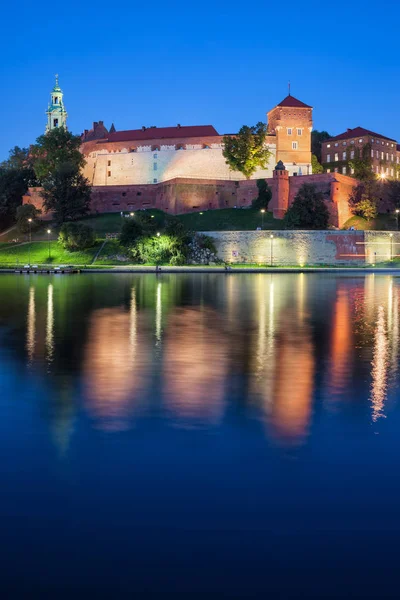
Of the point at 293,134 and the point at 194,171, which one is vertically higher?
the point at 293,134

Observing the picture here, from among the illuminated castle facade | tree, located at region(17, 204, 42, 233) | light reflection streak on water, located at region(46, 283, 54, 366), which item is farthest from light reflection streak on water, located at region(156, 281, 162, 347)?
the illuminated castle facade

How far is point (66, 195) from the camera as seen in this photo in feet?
202

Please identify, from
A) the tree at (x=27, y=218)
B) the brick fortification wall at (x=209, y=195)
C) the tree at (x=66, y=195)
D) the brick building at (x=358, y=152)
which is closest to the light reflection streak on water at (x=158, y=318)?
the brick fortification wall at (x=209, y=195)

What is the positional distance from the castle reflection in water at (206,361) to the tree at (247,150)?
146ft

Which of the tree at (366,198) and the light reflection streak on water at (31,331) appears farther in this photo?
the tree at (366,198)

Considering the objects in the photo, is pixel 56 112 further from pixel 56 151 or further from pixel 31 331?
pixel 31 331

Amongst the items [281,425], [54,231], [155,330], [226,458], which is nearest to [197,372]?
[281,425]

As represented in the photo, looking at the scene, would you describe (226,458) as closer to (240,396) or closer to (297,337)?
(240,396)

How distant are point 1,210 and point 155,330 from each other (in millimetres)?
61010

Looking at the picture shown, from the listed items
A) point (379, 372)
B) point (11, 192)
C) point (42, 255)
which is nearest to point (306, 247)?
point (42, 255)

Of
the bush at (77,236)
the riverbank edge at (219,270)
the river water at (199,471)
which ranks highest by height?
the bush at (77,236)

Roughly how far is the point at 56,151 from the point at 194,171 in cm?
1396

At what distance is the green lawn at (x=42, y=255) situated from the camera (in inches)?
2058

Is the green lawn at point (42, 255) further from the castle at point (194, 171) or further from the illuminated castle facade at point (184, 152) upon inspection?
the illuminated castle facade at point (184, 152)
